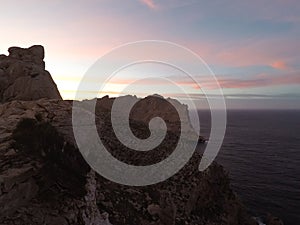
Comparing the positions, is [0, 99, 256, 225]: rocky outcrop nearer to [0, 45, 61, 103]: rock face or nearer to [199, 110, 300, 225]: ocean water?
[0, 45, 61, 103]: rock face

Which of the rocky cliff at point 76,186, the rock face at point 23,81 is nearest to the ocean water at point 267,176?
the rocky cliff at point 76,186

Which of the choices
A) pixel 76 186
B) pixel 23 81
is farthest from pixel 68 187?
pixel 23 81

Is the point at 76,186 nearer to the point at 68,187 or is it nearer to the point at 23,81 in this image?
the point at 68,187

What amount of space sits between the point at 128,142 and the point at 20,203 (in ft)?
54.2

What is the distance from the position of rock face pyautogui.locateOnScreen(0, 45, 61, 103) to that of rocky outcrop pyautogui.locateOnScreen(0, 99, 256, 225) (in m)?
12.3

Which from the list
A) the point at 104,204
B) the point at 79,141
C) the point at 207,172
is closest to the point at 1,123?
the point at 79,141

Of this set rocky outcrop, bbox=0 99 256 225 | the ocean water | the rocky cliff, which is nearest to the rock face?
the rocky cliff

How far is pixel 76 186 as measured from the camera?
84.5 feet

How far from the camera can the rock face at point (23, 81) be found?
46.1m

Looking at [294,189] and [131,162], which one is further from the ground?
[131,162]

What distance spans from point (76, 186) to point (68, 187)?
76 centimetres

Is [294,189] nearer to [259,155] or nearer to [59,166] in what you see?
[259,155]

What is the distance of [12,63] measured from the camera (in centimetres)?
5109

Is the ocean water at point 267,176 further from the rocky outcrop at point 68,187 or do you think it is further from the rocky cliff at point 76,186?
the rocky outcrop at point 68,187
